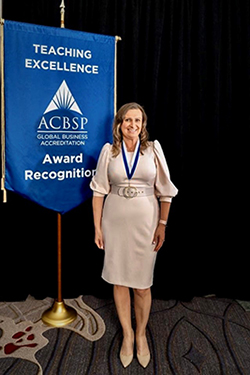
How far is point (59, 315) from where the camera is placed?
107 inches

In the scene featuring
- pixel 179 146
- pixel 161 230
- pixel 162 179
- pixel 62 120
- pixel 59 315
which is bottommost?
pixel 59 315

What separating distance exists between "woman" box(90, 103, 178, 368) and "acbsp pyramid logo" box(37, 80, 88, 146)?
0.38 metres

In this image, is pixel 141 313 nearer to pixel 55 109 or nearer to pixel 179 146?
pixel 179 146

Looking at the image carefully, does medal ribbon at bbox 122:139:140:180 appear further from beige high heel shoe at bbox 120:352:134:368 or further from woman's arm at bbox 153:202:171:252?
beige high heel shoe at bbox 120:352:134:368

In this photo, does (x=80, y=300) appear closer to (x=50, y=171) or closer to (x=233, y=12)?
(x=50, y=171)

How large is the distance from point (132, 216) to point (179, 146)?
97 centimetres

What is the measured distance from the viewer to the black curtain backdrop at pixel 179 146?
284 cm

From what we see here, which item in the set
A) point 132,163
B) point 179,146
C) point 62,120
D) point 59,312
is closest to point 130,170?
point 132,163

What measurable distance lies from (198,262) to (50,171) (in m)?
1.51

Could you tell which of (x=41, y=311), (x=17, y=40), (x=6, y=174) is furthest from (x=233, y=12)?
(x=41, y=311)

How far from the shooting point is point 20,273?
3016 millimetres

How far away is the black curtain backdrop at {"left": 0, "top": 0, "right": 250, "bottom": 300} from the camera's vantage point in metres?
2.84

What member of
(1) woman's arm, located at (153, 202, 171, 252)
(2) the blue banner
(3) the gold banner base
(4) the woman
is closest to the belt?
(4) the woman

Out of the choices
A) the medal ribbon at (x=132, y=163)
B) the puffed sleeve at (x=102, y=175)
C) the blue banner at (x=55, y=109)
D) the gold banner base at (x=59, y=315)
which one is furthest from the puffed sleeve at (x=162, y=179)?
the gold banner base at (x=59, y=315)
